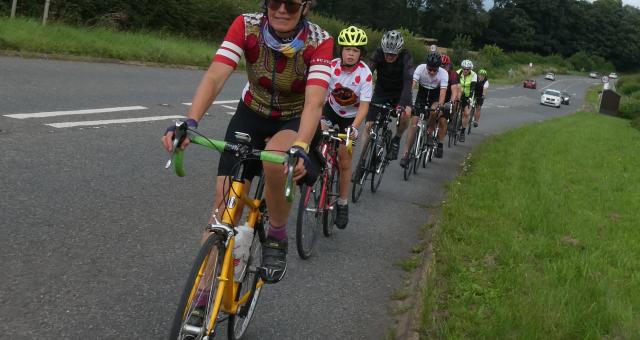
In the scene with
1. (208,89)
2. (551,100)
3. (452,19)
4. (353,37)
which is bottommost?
(208,89)

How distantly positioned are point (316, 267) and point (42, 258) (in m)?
2.21

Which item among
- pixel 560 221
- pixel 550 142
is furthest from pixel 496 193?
pixel 550 142

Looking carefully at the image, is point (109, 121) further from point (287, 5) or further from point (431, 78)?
point (287, 5)

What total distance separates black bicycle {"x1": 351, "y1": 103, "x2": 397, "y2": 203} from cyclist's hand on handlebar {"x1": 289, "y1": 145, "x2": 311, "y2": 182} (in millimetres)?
5518

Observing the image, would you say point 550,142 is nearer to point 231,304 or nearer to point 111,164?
point 111,164

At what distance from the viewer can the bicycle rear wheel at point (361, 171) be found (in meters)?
8.48

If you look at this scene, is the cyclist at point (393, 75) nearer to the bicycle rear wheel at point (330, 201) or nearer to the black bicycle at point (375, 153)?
the black bicycle at point (375, 153)

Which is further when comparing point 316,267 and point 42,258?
point 316,267

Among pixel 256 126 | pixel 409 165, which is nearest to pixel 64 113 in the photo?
pixel 409 165

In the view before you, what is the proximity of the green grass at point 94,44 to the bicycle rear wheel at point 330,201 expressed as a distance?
441 inches

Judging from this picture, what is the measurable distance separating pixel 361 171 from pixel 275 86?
4948mm

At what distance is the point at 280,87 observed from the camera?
12.0ft

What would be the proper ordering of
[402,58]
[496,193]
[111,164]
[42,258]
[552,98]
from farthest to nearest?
[552,98] → [496,193] → [402,58] → [111,164] → [42,258]

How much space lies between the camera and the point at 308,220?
5758 mm
